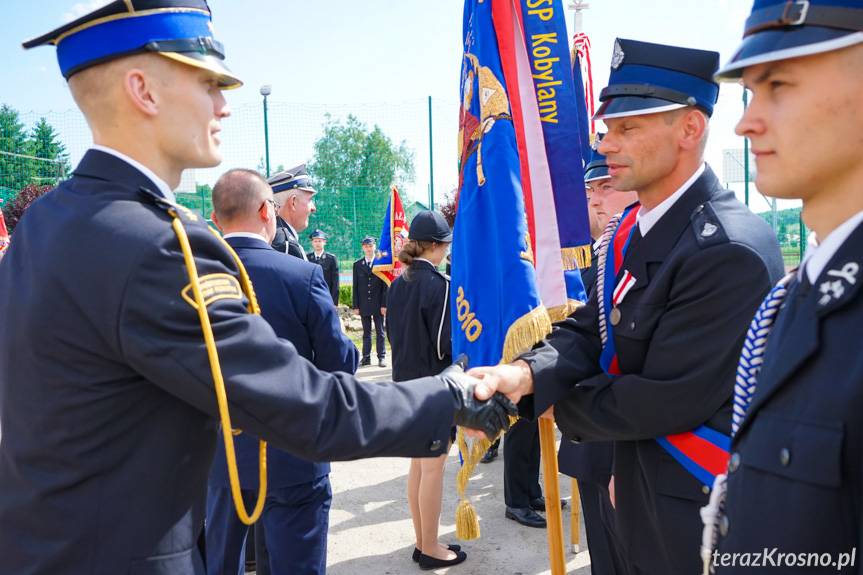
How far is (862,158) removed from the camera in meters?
1.14

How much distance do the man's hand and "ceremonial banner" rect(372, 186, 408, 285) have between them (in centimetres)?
726

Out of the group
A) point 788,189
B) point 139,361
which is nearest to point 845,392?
point 788,189

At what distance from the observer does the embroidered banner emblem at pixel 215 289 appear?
142cm

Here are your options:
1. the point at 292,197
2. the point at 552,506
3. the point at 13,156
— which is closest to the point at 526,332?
the point at 552,506

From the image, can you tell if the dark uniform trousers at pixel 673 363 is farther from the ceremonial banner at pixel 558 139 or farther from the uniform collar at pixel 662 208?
the ceremonial banner at pixel 558 139

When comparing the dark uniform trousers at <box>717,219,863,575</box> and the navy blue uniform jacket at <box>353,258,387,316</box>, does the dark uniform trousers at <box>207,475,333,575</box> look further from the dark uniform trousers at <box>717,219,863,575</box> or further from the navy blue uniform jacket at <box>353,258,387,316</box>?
the navy blue uniform jacket at <box>353,258,387,316</box>

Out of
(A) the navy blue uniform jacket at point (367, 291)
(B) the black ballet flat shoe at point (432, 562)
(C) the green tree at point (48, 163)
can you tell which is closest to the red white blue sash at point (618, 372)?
(B) the black ballet flat shoe at point (432, 562)

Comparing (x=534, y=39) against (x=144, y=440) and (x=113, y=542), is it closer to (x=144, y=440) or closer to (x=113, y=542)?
(x=144, y=440)

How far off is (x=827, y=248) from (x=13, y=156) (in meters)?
18.1

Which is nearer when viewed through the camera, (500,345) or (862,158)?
(862,158)

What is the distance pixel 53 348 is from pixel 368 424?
29.1 inches

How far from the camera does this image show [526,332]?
110 inches

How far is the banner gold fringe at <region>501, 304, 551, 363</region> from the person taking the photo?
279cm

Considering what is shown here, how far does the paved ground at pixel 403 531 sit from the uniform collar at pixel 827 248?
327cm
